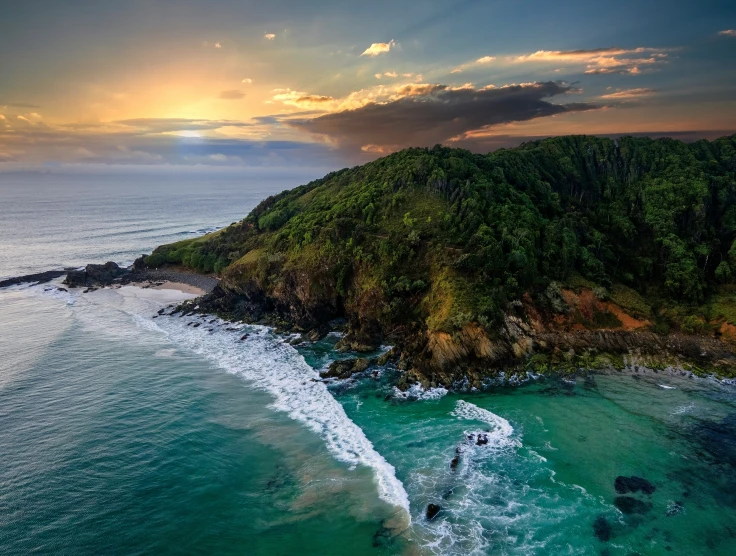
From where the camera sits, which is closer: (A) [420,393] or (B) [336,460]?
(B) [336,460]

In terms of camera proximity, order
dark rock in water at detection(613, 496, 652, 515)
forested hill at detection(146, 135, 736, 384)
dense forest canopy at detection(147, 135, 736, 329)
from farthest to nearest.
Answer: dense forest canopy at detection(147, 135, 736, 329)
forested hill at detection(146, 135, 736, 384)
dark rock in water at detection(613, 496, 652, 515)

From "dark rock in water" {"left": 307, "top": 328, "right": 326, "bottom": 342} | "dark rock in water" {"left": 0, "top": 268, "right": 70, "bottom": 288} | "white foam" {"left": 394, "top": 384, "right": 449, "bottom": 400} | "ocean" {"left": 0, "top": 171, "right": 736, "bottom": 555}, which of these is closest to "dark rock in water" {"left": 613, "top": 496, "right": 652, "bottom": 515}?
"ocean" {"left": 0, "top": 171, "right": 736, "bottom": 555}

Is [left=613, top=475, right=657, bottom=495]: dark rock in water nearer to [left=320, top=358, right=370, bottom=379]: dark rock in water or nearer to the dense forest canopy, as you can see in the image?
the dense forest canopy

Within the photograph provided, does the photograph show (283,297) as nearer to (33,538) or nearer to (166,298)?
(166,298)

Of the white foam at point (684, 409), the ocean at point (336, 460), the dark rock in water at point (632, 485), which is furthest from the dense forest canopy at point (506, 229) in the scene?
the dark rock in water at point (632, 485)

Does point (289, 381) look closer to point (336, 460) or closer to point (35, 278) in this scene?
point (336, 460)

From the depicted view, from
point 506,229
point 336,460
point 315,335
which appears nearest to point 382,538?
point 336,460

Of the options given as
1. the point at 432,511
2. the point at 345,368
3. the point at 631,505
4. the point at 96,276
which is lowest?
the point at 631,505

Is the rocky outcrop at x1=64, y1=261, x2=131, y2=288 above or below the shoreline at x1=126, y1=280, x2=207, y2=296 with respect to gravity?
above
